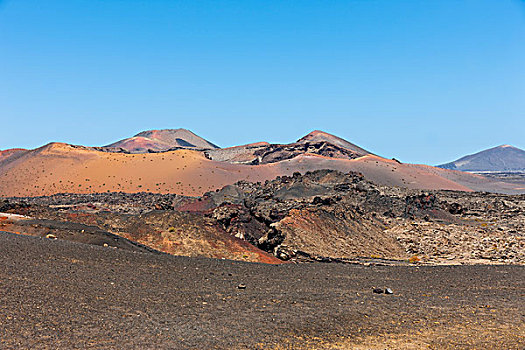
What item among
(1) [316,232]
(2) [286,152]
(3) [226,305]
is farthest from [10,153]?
(3) [226,305]

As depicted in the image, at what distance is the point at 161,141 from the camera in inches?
7028

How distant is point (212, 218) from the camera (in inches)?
760

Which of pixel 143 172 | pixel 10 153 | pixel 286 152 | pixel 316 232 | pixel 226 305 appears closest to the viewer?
pixel 226 305

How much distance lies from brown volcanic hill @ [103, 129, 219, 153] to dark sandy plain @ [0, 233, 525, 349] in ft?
487

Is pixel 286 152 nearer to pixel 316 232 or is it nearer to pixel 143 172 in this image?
pixel 143 172

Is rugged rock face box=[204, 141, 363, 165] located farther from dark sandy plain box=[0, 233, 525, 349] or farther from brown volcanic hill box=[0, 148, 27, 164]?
dark sandy plain box=[0, 233, 525, 349]

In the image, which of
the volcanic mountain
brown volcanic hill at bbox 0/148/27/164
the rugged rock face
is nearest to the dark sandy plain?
the volcanic mountain

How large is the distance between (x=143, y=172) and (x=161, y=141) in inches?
4499

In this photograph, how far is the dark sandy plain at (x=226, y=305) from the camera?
23.3 feet

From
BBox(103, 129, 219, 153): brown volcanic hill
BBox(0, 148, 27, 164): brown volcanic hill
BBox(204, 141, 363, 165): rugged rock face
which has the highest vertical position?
BBox(103, 129, 219, 153): brown volcanic hill

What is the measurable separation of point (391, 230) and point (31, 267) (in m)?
19.0

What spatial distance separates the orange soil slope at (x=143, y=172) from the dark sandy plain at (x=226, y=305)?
1840 inches

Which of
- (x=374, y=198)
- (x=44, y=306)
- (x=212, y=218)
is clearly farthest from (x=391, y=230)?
(x=44, y=306)

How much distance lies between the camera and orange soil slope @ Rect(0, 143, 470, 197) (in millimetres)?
60469
